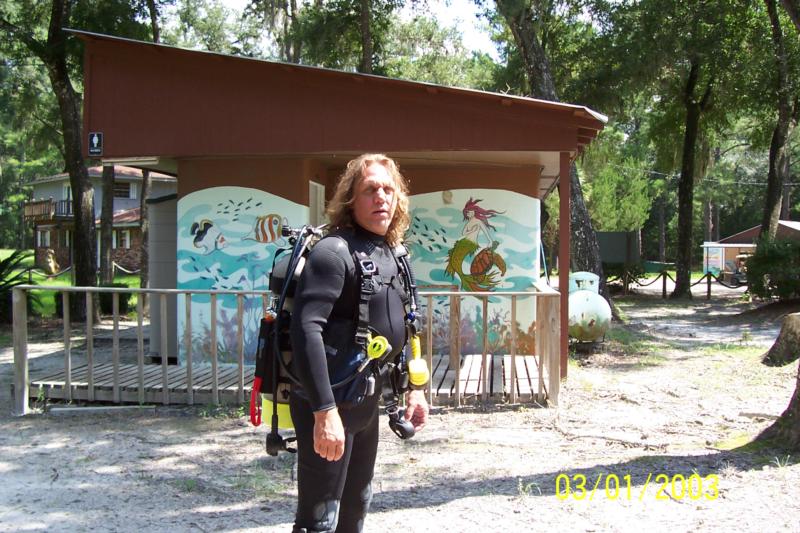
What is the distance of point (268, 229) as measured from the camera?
8555 millimetres

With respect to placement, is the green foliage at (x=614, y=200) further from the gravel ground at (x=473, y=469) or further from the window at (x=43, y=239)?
the window at (x=43, y=239)

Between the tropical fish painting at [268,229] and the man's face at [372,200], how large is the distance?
5888 mm

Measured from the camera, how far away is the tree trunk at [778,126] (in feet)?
59.4

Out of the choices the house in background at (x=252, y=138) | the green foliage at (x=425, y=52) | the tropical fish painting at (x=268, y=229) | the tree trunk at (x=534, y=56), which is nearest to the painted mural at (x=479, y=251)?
the house in background at (x=252, y=138)

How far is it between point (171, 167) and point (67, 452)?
5271mm

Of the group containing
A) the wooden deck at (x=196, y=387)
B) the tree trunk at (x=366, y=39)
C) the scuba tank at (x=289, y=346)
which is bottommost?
the wooden deck at (x=196, y=387)

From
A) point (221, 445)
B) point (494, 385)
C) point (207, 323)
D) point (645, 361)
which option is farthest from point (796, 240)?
point (221, 445)

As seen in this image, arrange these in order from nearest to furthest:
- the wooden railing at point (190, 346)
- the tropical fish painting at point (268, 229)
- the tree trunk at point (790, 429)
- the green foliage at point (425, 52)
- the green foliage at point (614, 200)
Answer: the tree trunk at point (790, 429) < the wooden railing at point (190, 346) < the tropical fish painting at point (268, 229) < the green foliage at point (425, 52) < the green foliage at point (614, 200)

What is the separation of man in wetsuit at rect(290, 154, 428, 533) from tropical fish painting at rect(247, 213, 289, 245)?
576 centimetres

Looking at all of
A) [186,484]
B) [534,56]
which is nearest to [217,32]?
[534,56]

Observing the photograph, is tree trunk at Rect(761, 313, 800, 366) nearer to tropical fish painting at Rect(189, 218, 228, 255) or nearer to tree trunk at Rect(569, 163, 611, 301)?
tree trunk at Rect(569, 163, 611, 301)

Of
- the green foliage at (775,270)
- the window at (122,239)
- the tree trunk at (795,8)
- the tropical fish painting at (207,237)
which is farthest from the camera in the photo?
the window at (122,239)

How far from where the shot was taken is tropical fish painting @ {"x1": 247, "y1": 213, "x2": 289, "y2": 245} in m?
8.52

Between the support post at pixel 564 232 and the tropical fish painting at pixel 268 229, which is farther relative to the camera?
the tropical fish painting at pixel 268 229
